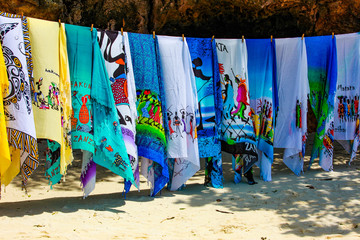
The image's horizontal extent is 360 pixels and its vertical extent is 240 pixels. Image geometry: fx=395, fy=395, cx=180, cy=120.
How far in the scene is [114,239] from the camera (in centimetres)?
308

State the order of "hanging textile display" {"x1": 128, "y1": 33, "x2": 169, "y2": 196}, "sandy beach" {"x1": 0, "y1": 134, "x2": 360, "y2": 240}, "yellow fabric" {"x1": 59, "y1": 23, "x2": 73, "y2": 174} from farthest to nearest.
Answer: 1. "hanging textile display" {"x1": 128, "y1": 33, "x2": 169, "y2": 196}
2. "yellow fabric" {"x1": 59, "y1": 23, "x2": 73, "y2": 174}
3. "sandy beach" {"x1": 0, "y1": 134, "x2": 360, "y2": 240}

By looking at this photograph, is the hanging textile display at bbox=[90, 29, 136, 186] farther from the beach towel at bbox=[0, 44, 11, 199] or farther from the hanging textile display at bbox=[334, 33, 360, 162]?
the hanging textile display at bbox=[334, 33, 360, 162]

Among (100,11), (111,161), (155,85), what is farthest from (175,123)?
(100,11)

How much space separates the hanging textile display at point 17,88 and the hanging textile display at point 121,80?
0.75 meters

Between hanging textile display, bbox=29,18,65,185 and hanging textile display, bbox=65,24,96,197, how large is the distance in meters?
0.15

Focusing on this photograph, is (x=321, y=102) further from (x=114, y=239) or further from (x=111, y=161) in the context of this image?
(x=114, y=239)

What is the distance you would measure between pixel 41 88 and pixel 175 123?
1.39 meters

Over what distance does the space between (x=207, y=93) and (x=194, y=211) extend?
1.32m

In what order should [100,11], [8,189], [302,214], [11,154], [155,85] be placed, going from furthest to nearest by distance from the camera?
[100,11]
[8,189]
[155,85]
[302,214]
[11,154]

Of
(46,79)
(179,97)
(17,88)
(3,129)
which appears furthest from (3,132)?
(179,97)

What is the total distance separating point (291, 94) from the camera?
4.70 metres

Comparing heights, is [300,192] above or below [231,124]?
below

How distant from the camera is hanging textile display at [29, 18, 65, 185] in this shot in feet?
11.4

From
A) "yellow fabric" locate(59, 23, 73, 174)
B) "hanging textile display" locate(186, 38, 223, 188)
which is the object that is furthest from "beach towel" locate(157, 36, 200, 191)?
"yellow fabric" locate(59, 23, 73, 174)
